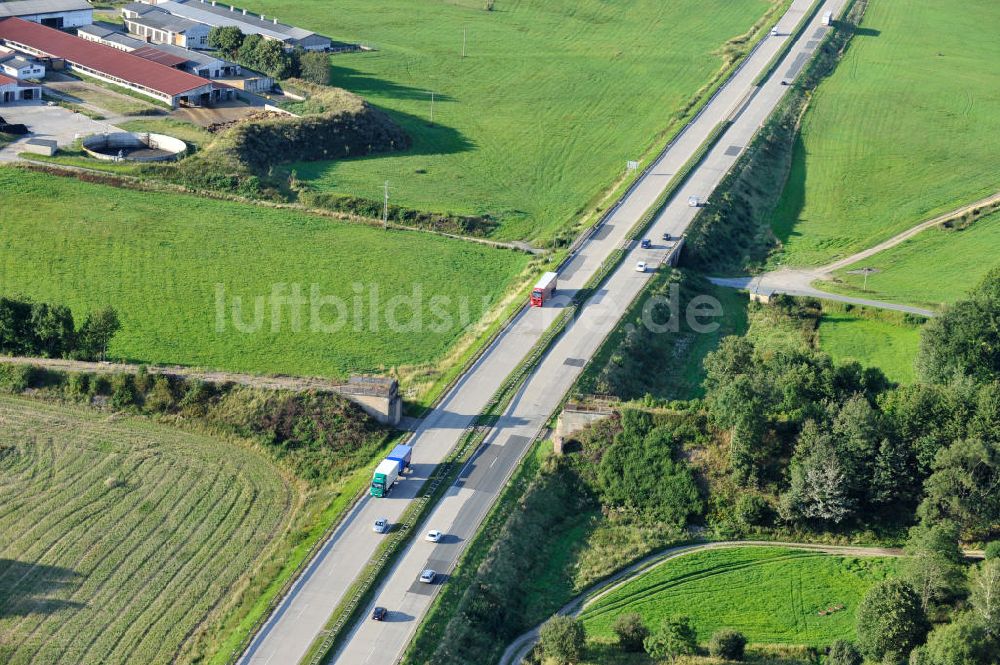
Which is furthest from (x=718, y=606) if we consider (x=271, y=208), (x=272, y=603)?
(x=271, y=208)

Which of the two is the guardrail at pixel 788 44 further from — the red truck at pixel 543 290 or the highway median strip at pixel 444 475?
the red truck at pixel 543 290


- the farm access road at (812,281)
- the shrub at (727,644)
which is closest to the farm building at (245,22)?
the farm access road at (812,281)

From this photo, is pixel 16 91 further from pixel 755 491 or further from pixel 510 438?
pixel 755 491

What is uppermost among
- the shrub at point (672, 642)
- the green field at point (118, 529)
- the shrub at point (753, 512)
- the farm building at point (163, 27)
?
the farm building at point (163, 27)

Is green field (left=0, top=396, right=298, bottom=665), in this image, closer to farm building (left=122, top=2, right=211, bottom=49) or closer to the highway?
the highway

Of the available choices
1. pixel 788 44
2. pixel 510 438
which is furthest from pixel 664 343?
pixel 788 44

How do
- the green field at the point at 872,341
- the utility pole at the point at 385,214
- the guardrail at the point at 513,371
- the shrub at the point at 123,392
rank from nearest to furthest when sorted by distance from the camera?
the guardrail at the point at 513,371, the shrub at the point at 123,392, the green field at the point at 872,341, the utility pole at the point at 385,214
